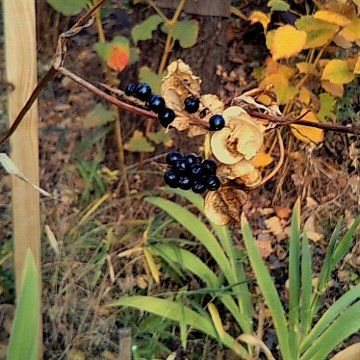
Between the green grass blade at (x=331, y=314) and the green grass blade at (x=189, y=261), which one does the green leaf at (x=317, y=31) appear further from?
the green grass blade at (x=331, y=314)

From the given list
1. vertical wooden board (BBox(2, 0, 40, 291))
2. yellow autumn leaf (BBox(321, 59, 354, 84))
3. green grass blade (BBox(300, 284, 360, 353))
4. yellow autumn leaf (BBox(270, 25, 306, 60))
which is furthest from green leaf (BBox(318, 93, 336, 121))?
vertical wooden board (BBox(2, 0, 40, 291))

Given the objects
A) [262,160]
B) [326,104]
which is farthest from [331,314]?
[326,104]

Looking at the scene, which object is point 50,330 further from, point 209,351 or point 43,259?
point 209,351

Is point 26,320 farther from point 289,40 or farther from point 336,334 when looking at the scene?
point 289,40

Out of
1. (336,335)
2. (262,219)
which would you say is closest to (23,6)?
(336,335)

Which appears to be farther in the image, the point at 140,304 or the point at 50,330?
the point at 50,330

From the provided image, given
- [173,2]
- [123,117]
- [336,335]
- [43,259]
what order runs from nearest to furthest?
[336,335], [43,259], [173,2], [123,117]

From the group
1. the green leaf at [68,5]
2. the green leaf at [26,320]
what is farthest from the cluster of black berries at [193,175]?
the green leaf at [68,5]
